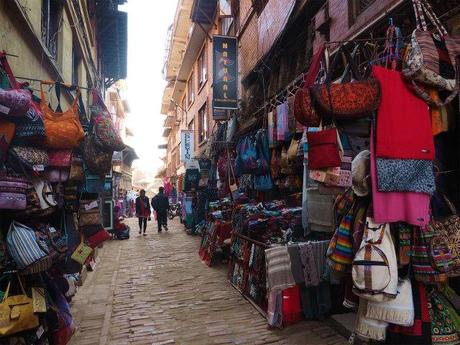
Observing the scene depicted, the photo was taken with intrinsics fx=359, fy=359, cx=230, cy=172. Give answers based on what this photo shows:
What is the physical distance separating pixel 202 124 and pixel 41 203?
1480cm

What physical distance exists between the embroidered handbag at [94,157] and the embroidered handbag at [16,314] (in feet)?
6.08

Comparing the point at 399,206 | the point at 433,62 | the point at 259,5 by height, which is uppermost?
the point at 259,5

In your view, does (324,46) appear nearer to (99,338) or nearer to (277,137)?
(277,137)

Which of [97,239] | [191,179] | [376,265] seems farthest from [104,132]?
[191,179]

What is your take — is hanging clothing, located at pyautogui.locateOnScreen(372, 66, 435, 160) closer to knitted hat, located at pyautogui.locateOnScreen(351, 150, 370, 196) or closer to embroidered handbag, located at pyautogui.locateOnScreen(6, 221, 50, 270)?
knitted hat, located at pyautogui.locateOnScreen(351, 150, 370, 196)

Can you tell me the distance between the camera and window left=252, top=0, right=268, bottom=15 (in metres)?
9.94

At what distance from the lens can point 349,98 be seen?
8.57 ft

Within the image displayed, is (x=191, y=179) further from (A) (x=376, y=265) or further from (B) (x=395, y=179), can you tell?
(A) (x=376, y=265)

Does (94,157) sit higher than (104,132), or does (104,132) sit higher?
(104,132)

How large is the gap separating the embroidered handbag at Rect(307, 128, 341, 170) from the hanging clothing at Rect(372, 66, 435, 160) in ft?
1.15

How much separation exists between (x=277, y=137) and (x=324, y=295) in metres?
2.76

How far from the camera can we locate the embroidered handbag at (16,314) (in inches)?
125

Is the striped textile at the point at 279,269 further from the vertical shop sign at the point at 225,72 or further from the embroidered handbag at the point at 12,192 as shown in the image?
the vertical shop sign at the point at 225,72

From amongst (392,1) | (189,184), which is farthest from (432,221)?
(189,184)
